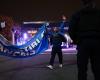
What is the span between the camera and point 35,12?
58.2 metres

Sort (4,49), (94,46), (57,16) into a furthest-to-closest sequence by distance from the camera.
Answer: (57,16) → (4,49) → (94,46)

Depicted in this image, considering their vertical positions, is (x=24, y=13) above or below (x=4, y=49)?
above

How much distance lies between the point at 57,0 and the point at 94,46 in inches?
2053

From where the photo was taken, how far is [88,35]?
6.89m

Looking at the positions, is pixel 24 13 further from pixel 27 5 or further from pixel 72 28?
pixel 72 28

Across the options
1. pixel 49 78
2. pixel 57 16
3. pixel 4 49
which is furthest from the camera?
pixel 57 16

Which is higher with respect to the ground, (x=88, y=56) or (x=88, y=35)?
(x=88, y=35)

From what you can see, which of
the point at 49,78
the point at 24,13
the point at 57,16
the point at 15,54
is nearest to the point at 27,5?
the point at 24,13

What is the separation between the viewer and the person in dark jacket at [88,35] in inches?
271

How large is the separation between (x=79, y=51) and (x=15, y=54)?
10354mm

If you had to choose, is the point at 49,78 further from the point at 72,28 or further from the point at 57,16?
the point at 57,16

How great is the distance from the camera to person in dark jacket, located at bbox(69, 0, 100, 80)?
22.6ft

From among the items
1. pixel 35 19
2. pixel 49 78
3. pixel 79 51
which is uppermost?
pixel 35 19

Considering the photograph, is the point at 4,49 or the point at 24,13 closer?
the point at 4,49
